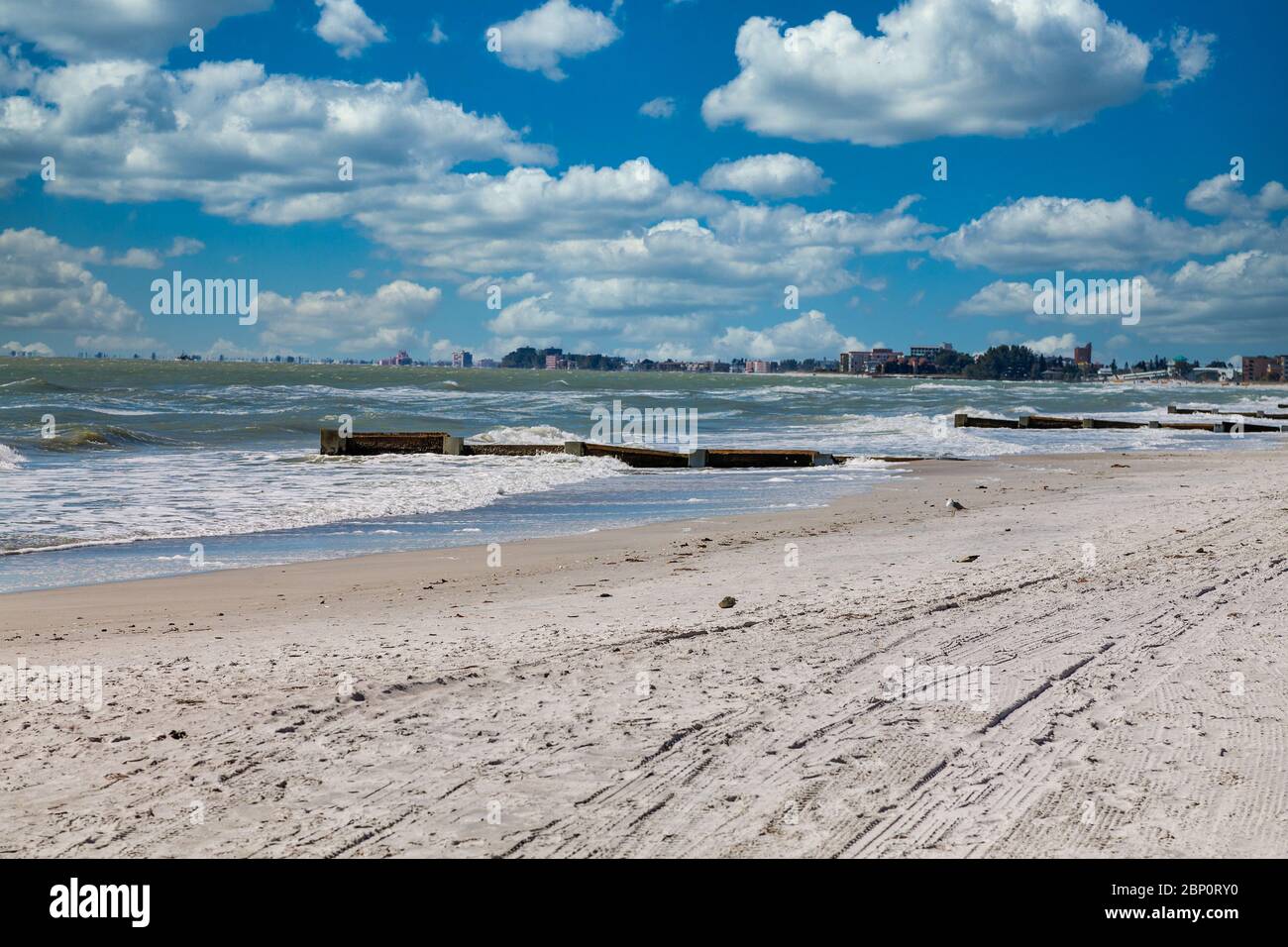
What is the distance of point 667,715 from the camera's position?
4832 millimetres

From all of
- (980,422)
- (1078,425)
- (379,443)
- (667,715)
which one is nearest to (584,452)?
(379,443)

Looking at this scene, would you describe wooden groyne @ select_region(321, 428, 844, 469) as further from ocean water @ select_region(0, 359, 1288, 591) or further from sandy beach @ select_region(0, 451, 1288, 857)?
sandy beach @ select_region(0, 451, 1288, 857)

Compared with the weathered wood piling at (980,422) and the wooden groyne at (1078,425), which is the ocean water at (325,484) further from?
the wooden groyne at (1078,425)

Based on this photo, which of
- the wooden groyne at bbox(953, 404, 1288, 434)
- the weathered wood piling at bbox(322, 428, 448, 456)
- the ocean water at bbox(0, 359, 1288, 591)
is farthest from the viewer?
the wooden groyne at bbox(953, 404, 1288, 434)

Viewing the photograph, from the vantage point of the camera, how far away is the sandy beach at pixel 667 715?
3.64 metres

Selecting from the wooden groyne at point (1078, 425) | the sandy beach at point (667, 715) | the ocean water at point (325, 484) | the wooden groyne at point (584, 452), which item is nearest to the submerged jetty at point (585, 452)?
the wooden groyne at point (584, 452)

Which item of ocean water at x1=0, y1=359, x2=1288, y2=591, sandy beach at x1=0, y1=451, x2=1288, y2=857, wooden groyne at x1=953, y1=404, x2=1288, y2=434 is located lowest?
sandy beach at x1=0, y1=451, x2=1288, y2=857

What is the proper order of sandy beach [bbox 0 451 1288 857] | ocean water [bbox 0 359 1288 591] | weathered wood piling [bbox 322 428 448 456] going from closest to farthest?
sandy beach [bbox 0 451 1288 857] → ocean water [bbox 0 359 1288 591] → weathered wood piling [bbox 322 428 448 456]

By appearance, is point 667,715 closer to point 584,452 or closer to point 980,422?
point 584,452

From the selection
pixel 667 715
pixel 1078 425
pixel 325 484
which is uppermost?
pixel 1078 425

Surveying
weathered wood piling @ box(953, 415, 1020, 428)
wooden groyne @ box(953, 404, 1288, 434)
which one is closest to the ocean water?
weathered wood piling @ box(953, 415, 1020, 428)

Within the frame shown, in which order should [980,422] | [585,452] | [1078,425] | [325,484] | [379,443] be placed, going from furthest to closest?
[980,422] → [1078,425] → [379,443] → [585,452] → [325,484]

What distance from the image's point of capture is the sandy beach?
3.64 metres
